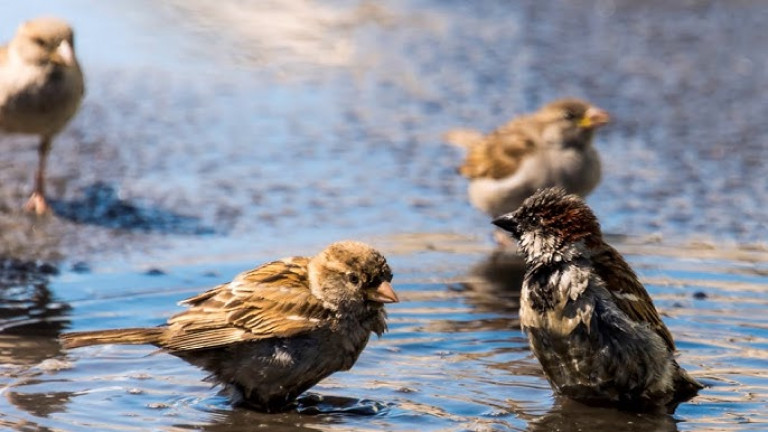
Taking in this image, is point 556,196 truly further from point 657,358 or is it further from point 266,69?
point 266,69

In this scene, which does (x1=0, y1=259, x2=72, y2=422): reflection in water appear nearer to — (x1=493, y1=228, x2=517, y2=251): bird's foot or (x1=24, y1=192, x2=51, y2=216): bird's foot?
(x1=24, y1=192, x2=51, y2=216): bird's foot

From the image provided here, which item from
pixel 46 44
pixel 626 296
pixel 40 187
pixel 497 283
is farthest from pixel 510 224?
pixel 46 44

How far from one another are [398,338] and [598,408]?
3.95 feet

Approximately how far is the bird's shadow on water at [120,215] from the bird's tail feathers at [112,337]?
2776mm

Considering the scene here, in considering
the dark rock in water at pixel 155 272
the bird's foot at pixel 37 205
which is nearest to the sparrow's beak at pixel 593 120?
the dark rock in water at pixel 155 272

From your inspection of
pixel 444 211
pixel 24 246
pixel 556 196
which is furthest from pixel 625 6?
pixel 556 196

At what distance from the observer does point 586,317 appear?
522 cm

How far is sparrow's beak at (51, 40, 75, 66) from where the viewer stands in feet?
29.1

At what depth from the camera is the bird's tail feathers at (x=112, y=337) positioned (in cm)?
520

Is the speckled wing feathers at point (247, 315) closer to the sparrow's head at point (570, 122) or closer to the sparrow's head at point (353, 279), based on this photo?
the sparrow's head at point (353, 279)

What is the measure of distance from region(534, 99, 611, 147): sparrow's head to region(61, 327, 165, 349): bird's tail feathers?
13.4ft

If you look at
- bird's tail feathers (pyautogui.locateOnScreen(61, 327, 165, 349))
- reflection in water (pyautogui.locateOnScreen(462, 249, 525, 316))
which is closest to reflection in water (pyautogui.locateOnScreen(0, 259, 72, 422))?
bird's tail feathers (pyautogui.locateOnScreen(61, 327, 165, 349))

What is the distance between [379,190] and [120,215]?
5.39ft

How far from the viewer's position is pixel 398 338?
6.34 m
